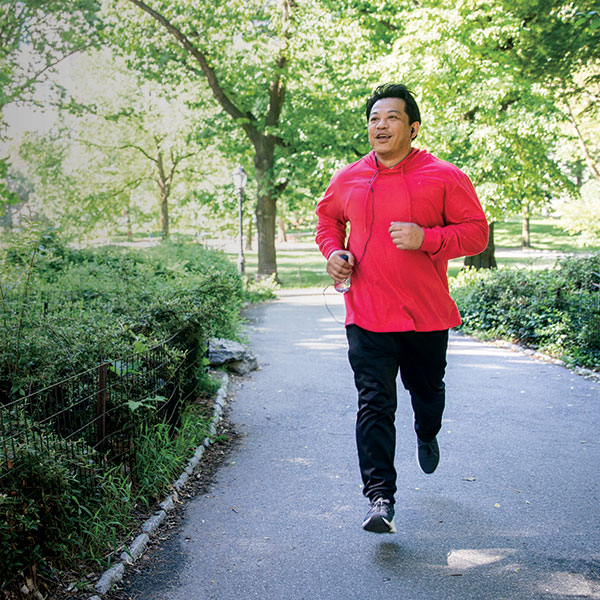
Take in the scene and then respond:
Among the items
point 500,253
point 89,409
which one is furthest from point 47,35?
point 500,253

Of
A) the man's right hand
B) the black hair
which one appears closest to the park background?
the man's right hand

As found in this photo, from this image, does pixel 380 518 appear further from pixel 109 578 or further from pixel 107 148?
pixel 107 148

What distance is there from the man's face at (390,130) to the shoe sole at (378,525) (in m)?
1.93

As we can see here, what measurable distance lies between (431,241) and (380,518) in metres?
1.48

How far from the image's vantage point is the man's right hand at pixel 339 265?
3.63 metres

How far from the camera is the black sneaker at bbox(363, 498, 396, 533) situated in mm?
3545

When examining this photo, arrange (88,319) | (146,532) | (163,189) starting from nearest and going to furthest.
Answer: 1. (146,532)
2. (88,319)
3. (163,189)

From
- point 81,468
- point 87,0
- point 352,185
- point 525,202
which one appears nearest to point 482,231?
point 352,185

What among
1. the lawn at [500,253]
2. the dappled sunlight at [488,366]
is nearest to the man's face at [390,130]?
the dappled sunlight at [488,366]

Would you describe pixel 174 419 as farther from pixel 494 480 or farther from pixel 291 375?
pixel 291 375

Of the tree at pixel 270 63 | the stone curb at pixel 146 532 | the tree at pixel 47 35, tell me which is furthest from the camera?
the tree at pixel 270 63

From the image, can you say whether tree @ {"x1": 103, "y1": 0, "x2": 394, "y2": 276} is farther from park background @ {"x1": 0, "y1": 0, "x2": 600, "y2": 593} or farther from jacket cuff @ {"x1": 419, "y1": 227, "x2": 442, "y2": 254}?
jacket cuff @ {"x1": 419, "y1": 227, "x2": 442, "y2": 254}

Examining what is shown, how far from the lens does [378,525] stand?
3.55 metres

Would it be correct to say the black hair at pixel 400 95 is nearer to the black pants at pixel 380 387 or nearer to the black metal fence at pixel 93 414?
the black pants at pixel 380 387
